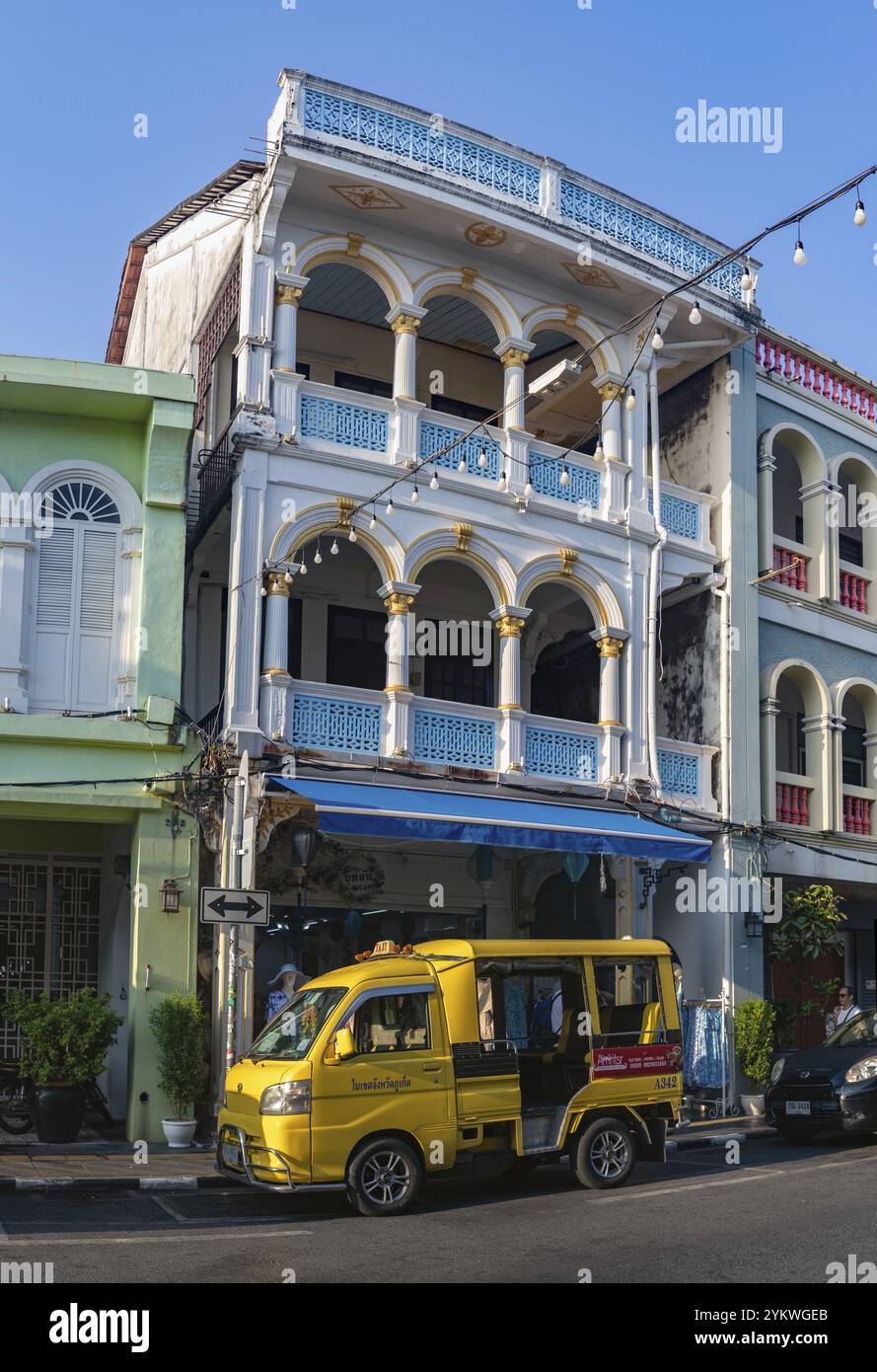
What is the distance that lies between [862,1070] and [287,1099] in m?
7.32

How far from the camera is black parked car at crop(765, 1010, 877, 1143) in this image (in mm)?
15250

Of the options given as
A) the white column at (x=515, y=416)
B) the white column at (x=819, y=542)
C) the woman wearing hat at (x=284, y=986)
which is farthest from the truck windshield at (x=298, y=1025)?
the white column at (x=819, y=542)

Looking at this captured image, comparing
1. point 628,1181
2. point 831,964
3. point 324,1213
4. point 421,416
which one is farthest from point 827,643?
point 324,1213

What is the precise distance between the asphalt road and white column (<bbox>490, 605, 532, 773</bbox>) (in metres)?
5.88

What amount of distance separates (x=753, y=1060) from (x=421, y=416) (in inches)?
387

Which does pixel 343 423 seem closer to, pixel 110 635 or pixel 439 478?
pixel 439 478

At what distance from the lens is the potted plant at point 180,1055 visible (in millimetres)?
15430

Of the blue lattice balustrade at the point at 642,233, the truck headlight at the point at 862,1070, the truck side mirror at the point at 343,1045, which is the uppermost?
the blue lattice balustrade at the point at 642,233

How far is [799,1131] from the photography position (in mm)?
15758

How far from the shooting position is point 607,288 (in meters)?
20.1

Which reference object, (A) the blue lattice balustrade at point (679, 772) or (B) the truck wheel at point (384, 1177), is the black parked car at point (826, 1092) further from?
(B) the truck wheel at point (384, 1177)

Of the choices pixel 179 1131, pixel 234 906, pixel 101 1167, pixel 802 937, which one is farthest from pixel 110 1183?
pixel 802 937

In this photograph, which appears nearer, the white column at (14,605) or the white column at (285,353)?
the white column at (14,605)

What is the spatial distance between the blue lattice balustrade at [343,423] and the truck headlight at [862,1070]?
30.0 feet
